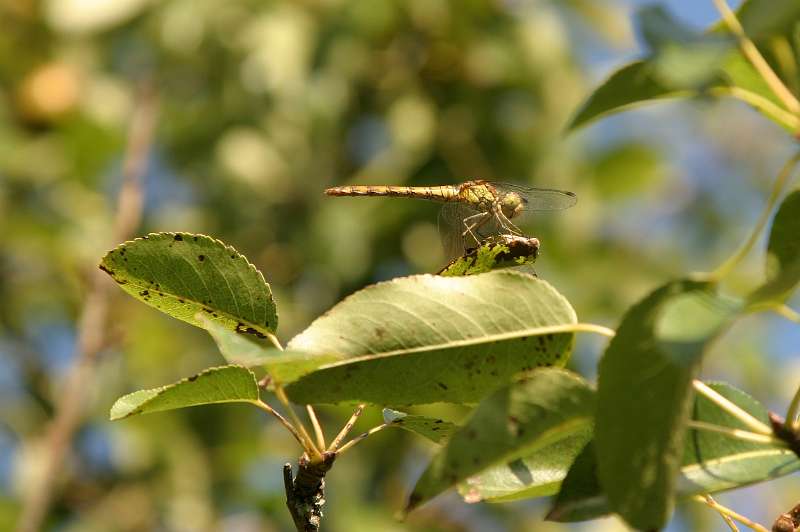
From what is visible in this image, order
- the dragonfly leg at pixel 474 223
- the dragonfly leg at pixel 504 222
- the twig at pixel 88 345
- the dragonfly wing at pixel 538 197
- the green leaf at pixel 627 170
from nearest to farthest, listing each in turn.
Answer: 1. the dragonfly leg at pixel 474 223
2. the dragonfly leg at pixel 504 222
3. the dragonfly wing at pixel 538 197
4. the twig at pixel 88 345
5. the green leaf at pixel 627 170

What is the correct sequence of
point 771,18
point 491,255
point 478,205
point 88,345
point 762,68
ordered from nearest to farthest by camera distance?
point 771,18 < point 762,68 < point 491,255 < point 478,205 < point 88,345

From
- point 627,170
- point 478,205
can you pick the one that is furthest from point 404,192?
point 627,170

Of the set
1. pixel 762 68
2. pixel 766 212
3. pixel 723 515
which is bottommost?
pixel 723 515

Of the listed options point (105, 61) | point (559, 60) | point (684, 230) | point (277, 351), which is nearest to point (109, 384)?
point (105, 61)

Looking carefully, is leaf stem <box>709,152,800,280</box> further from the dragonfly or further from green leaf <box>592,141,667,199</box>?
green leaf <box>592,141,667,199</box>

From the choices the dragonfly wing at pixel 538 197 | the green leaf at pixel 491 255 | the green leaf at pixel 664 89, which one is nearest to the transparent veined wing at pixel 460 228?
the dragonfly wing at pixel 538 197

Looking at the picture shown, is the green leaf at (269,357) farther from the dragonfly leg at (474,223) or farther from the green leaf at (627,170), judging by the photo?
the green leaf at (627,170)

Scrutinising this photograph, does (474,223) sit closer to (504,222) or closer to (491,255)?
(504,222)
